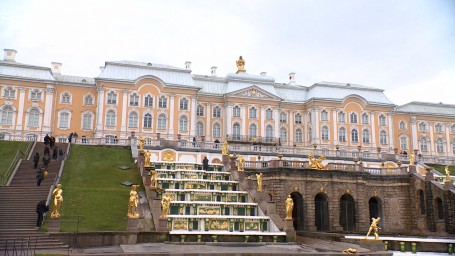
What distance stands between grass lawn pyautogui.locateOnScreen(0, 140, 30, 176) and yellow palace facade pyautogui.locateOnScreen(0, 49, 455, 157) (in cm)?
1595

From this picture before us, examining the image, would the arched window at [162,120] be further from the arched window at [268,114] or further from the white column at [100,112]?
the arched window at [268,114]

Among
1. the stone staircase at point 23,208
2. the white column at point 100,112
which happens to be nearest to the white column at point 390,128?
the white column at point 100,112

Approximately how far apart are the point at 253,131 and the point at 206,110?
8.34 metres

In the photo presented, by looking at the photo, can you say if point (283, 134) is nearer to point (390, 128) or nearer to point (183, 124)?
point (183, 124)

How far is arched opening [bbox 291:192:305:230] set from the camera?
41875mm

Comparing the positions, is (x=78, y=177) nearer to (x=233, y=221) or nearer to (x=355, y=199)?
(x=233, y=221)

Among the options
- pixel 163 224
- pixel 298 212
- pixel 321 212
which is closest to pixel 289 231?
pixel 163 224

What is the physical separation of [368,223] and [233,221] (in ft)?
63.4

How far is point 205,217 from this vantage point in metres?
28.7

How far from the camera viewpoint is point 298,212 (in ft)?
139

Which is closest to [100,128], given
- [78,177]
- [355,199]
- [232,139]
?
[232,139]

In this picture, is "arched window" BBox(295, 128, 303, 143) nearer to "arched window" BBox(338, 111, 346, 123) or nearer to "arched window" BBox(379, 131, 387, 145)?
"arched window" BBox(338, 111, 346, 123)

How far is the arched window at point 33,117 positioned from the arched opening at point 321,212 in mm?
45174

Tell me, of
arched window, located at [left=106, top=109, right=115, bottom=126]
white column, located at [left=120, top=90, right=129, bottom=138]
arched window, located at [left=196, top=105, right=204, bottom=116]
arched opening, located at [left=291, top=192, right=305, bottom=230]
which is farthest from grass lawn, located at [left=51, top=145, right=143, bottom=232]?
arched window, located at [left=196, top=105, right=204, bottom=116]
